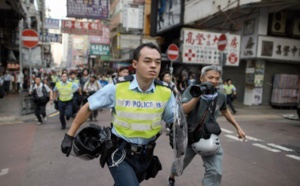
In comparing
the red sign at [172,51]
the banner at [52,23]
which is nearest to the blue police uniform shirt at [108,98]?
the red sign at [172,51]

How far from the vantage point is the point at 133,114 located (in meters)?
2.32

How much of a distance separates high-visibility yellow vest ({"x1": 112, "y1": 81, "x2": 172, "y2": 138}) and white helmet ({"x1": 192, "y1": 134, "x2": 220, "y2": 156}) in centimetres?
82

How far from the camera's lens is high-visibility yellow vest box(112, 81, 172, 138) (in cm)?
232

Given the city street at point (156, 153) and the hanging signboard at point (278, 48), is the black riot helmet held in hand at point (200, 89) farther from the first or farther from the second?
the hanging signboard at point (278, 48)

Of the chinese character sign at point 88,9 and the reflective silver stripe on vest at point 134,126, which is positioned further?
the chinese character sign at point 88,9

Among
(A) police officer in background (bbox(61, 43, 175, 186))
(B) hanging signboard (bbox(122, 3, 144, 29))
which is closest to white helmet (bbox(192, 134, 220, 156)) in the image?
(A) police officer in background (bbox(61, 43, 175, 186))

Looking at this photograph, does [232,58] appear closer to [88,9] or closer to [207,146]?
[88,9]

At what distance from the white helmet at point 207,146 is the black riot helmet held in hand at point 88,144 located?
112cm

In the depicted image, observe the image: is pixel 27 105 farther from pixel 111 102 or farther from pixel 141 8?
pixel 141 8

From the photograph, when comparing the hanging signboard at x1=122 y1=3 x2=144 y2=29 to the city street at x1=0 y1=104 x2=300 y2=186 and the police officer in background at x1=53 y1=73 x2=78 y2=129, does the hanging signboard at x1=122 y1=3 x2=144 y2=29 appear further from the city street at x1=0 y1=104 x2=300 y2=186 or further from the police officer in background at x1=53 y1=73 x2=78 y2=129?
the city street at x1=0 y1=104 x2=300 y2=186

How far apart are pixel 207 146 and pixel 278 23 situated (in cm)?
1408

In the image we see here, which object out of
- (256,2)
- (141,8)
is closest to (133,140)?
(256,2)

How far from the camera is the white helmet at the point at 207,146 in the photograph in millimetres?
2986

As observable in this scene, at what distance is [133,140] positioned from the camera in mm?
2355
